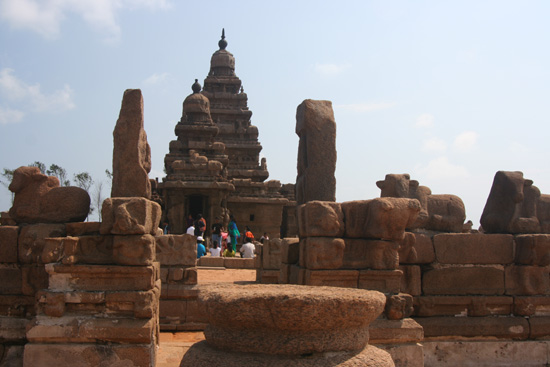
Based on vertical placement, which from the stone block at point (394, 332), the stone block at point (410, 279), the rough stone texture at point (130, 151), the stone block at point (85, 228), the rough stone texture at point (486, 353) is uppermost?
the rough stone texture at point (130, 151)

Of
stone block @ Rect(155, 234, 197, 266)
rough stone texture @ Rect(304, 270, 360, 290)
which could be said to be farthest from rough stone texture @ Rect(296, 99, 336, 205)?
stone block @ Rect(155, 234, 197, 266)

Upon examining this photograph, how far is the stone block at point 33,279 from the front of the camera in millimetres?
6246

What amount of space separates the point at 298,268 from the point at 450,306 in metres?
2.10

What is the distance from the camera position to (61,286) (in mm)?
5727

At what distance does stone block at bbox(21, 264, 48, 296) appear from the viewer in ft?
20.5

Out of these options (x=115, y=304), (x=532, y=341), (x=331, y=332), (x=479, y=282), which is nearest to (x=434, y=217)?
(x=479, y=282)

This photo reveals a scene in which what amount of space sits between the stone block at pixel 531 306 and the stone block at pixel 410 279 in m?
1.38

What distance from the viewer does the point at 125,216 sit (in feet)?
18.8

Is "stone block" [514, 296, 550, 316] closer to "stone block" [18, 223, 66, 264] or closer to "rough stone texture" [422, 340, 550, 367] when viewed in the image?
"rough stone texture" [422, 340, 550, 367]

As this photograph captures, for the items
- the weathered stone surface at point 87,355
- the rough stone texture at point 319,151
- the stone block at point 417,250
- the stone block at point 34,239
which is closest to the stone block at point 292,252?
the rough stone texture at point 319,151

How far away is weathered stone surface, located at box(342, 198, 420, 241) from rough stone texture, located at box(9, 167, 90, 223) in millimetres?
2920

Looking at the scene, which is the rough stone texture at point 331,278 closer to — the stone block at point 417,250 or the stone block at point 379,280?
the stone block at point 379,280

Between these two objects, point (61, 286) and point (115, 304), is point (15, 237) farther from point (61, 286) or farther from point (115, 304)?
point (115, 304)

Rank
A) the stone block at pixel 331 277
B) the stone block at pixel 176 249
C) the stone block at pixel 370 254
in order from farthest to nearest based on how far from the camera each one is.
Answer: the stone block at pixel 176 249, the stone block at pixel 370 254, the stone block at pixel 331 277
